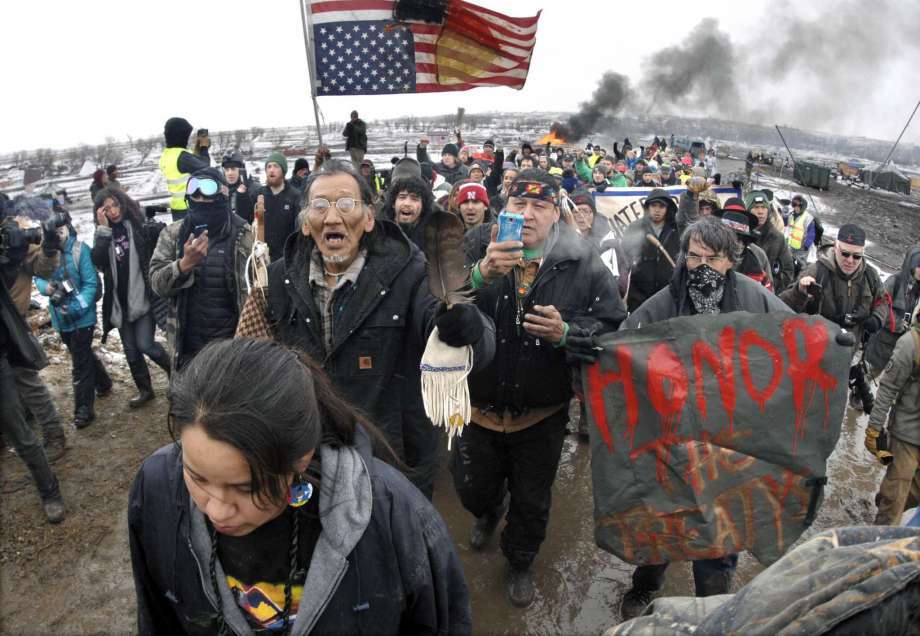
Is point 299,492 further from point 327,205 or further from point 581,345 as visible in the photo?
point 581,345

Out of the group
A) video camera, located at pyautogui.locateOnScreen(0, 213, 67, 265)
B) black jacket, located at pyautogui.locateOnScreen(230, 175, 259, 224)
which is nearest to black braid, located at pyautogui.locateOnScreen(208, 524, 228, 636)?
video camera, located at pyautogui.locateOnScreen(0, 213, 67, 265)

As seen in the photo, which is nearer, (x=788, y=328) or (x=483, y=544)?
(x=788, y=328)

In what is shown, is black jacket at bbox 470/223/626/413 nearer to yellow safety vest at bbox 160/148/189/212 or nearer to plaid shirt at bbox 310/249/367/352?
plaid shirt at bbox 310/249/367/352

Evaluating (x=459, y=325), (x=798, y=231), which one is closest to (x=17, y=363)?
(x=459, y=325)

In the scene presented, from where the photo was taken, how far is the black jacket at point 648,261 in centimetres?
518

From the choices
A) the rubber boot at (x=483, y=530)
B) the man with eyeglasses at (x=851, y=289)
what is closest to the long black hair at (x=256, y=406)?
the rubber boot at (x=483, y=530)

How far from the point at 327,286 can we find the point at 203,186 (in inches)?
79.5

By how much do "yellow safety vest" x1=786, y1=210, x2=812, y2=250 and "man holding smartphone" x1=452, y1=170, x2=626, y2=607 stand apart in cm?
840

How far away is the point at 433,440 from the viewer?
2.79 meters

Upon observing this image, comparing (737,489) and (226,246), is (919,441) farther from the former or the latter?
(226,246)

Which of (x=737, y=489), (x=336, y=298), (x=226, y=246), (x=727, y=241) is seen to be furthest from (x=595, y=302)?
(x=226, y=246)

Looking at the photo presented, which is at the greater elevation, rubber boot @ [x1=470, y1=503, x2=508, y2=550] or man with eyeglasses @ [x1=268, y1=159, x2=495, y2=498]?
man with eyeglasses @ [x1=268, y1=159, x2=495, y2=498]

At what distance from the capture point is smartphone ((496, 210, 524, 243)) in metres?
2.32

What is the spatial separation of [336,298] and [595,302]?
143 centimetres
